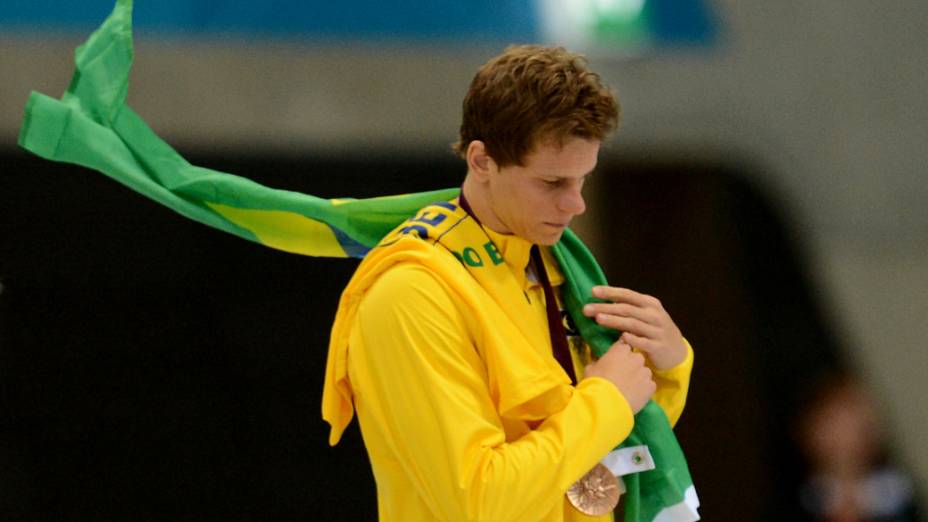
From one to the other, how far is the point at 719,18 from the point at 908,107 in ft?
3.26

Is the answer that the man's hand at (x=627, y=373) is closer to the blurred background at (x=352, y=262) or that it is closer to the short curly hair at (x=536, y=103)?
the short curly hair at (x=536, y=103)

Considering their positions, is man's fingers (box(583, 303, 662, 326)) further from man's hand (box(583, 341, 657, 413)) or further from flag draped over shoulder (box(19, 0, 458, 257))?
flag draped over shoulder (box(19, 0, 458, 257))

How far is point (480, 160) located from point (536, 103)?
0.51 feet

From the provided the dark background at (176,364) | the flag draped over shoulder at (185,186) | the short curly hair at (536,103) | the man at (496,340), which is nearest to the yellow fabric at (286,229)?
the flag draped over shoulder at (185,186)

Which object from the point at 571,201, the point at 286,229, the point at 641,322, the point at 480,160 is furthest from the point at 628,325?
the point at 286,229

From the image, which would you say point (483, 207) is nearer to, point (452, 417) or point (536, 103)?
point (536, 103)

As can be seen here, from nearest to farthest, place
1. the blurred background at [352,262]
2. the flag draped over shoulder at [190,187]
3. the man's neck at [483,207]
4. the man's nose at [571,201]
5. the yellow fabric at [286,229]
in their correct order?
the man's nose at [571,201] < the man's neck at [483,207] < the flag draped over shoulder at [190,187] < the yellow fabric at [286,229] < the blurred background at [352,262]

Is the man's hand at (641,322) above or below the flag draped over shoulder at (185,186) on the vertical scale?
below

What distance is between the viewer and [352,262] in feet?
20.0

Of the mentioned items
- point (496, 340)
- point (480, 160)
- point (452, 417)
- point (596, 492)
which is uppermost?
point (480, 160)

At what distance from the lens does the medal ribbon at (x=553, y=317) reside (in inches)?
93.0

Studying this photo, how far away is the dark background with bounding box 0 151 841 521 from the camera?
236 inches

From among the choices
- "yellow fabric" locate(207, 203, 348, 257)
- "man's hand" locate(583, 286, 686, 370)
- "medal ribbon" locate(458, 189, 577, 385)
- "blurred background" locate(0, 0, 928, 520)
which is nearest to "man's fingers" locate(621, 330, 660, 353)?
"man's hand" locate(583, 286, 686, 370)

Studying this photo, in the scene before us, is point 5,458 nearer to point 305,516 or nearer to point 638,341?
point 305,516
